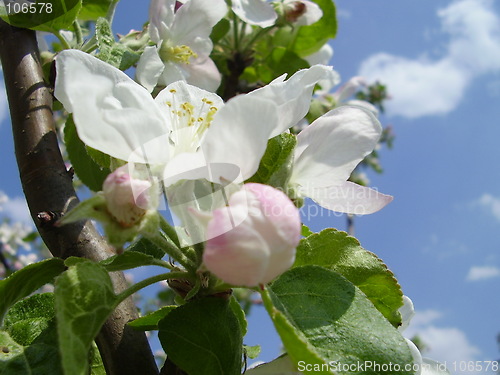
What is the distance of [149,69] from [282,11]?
2.93ft

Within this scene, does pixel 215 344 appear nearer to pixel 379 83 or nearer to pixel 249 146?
pixel 249 146

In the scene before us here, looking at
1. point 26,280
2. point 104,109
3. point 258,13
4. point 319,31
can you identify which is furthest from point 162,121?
point 319,31

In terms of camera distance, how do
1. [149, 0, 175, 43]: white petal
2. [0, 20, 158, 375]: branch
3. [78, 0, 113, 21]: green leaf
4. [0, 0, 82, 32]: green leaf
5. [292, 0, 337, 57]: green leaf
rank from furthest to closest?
[292, 0, 337, 57]: green leaf → [78, 0, 113, 21]: green leaf → [149, 0, 175, 43]: white petal → [0, 0, 82, 32]: green leaf → [0, 20, 158, 375]: branch

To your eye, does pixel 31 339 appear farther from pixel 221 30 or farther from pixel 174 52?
pixel 221 30

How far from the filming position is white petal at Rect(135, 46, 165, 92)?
1.17 metres

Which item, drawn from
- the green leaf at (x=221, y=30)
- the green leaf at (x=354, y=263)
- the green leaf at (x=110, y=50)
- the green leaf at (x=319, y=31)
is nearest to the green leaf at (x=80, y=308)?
the green leaf at (x=354, y=263)

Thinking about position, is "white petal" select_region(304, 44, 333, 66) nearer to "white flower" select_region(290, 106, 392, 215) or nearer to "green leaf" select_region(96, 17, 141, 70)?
"green leaf" select_region(96, 17, 141, 70)

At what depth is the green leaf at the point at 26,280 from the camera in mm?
805

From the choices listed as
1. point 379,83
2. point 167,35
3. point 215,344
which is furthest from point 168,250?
point 379,83

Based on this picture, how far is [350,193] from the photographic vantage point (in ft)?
2.75

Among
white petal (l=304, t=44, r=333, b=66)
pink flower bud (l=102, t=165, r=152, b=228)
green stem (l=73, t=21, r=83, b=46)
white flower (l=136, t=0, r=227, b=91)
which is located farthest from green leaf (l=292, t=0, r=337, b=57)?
pink flower bud (l=102, t=165, r=152, b=228)

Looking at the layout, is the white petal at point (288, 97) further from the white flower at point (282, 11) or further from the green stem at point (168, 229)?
the white flower at point (282, 11)

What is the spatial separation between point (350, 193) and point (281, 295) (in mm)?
186

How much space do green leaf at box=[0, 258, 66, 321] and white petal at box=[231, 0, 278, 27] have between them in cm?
114
